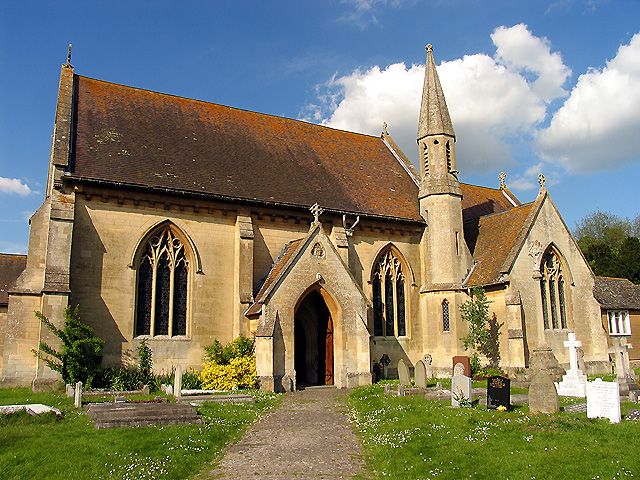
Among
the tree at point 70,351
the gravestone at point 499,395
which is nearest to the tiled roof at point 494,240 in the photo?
the gravestone at point 499,395

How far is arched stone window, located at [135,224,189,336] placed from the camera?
23.2 m

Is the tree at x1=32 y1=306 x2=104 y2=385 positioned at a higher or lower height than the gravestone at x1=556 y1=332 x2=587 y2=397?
higher

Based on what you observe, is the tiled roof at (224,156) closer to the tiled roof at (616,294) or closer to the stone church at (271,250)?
the stone church at (271,250)

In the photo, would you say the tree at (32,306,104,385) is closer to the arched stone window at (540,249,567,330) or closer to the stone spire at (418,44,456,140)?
the stone spire at (418,44,456,140)

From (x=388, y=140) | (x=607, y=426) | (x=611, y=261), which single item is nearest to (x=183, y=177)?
(x=388, y=140)

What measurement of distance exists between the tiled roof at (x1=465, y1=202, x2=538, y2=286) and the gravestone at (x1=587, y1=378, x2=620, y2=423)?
1246 cm

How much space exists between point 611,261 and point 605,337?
29755 millimetres

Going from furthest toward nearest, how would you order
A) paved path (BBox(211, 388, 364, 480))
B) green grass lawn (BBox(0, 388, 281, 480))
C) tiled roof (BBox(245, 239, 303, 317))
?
tiled roof (BBox(245, 239, 303, 317)) → paved path (BBox(211, 388, 364, 480)) → green grass lawn (BBox(0, 388, 281, 480))

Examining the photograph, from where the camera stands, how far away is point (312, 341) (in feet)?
86.3

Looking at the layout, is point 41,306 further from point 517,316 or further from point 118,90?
point 517,316

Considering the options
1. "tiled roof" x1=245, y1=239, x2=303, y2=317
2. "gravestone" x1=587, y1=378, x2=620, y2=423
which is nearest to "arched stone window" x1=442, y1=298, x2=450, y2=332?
"tiled roof" x1=245, y1=239, x2=303, y2=317

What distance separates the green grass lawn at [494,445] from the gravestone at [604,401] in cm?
30

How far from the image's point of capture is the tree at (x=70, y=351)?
66.4 feet

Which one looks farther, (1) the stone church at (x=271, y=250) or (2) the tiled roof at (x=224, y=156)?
(2) the tiled roof at (x=224, y=156)
